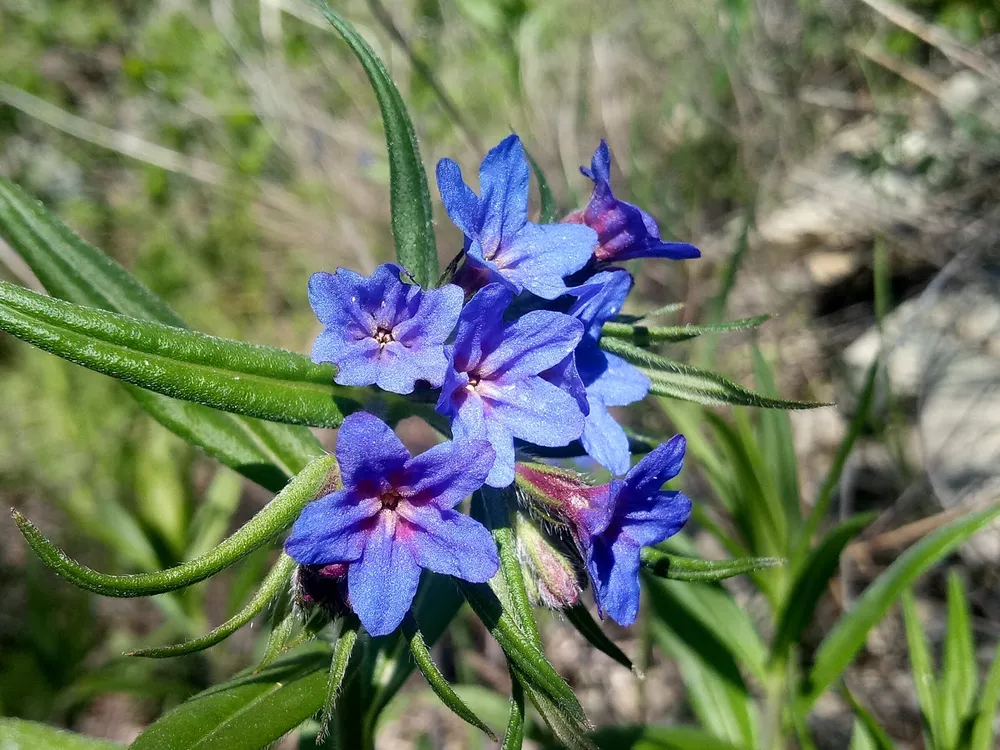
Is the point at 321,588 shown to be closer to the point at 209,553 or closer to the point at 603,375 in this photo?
the point at 209,553

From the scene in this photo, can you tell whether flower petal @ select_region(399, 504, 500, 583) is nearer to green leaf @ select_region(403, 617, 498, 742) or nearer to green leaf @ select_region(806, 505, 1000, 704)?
green leaf @ select_region(403, 617, 498, 742)

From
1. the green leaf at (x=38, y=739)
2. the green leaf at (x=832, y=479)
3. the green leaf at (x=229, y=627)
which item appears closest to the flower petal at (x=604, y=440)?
the green leaf at (x=229, y=627)

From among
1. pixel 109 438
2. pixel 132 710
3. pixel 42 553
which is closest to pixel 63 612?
pixel 132 710

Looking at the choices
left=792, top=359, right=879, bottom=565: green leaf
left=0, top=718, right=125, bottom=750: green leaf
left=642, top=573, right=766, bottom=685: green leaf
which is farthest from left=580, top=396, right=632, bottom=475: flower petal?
left=0, top=718, right=125, bottom=750: green leaf

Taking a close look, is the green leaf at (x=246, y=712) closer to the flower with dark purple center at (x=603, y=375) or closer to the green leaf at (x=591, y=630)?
the green leaf at (x=591, y=630)

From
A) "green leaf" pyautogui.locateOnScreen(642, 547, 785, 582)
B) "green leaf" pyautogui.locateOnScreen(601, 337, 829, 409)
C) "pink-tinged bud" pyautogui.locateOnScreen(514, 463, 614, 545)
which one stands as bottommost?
"green leaf" pyautogui.locateOnScreen(642, 547, 785, 582)

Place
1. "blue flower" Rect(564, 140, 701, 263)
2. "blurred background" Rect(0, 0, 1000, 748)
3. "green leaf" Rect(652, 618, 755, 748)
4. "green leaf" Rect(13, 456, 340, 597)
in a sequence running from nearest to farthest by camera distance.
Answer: "green leaf" Rect(13, 456, 340, 597) < "blue flower" Rect(564, 140, 701, 263) < "green leaf" Rect(652, 618, 755, 748) < "blurred background" Rect(0, 0, 1000, 748)
